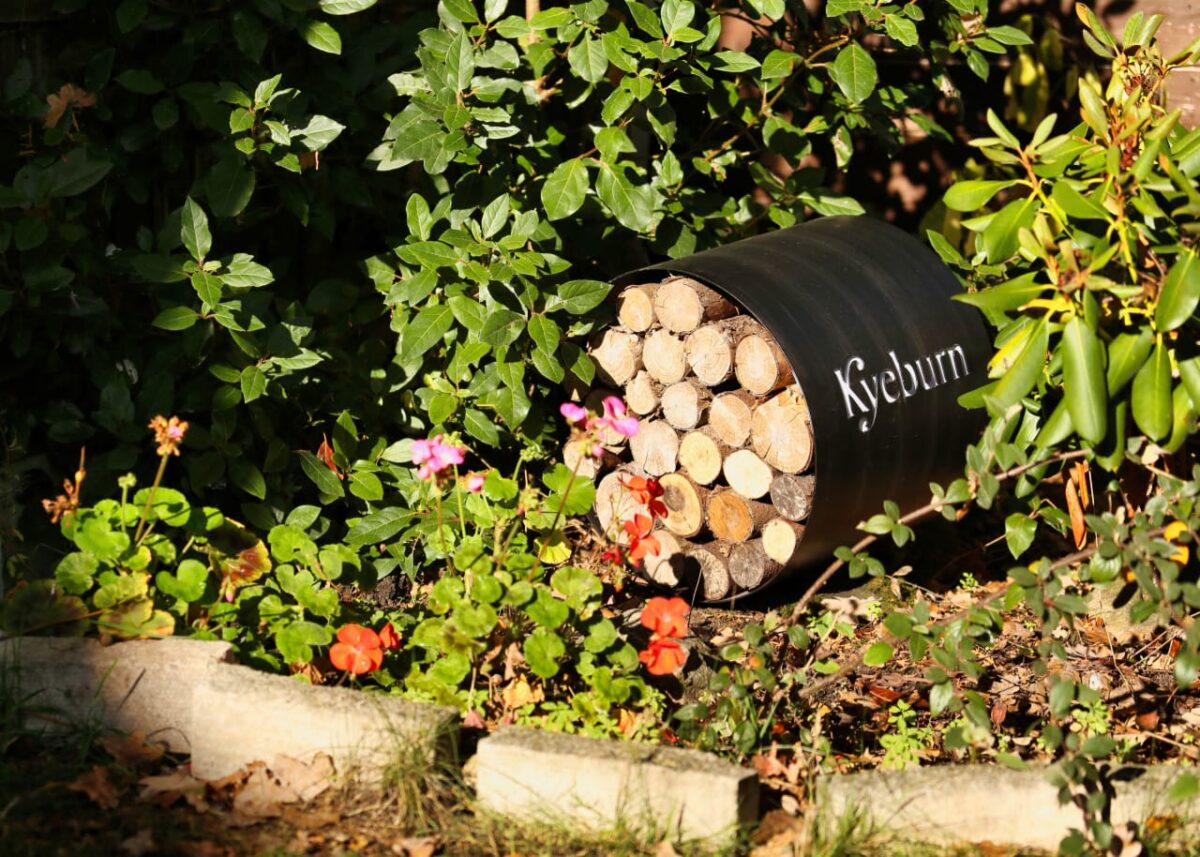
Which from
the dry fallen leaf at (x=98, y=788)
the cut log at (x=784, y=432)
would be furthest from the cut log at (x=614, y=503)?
the dry fallen leaf at (x=98, y=788)

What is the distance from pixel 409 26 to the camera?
12.7 feet

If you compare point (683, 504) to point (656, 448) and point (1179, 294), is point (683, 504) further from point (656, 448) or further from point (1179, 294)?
point (1179, 294)

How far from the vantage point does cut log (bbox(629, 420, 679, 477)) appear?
3.82 metres

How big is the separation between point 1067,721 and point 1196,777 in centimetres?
67

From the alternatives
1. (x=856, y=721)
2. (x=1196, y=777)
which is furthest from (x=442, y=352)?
(x=1196, y=777)

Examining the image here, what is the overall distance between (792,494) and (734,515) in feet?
0.72

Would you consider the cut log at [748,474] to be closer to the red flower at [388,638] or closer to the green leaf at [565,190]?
the green leaf at [565,190]

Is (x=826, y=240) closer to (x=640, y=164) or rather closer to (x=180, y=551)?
(x=640, y=164)

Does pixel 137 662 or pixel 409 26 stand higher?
pixel 409 26

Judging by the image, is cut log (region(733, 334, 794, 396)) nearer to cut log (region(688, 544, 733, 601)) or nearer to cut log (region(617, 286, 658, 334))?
cut log (region(617, 286, 658, 334))

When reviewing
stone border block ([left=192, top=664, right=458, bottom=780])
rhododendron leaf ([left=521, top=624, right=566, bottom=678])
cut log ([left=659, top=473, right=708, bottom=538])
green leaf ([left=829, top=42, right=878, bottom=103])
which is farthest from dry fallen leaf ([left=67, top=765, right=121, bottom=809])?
green leaf ([left=829, top=42, right=878, bottom=103])

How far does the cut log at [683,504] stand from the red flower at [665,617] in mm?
853

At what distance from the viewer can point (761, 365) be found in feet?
11.8

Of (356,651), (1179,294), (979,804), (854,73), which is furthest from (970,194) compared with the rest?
(356,651)
